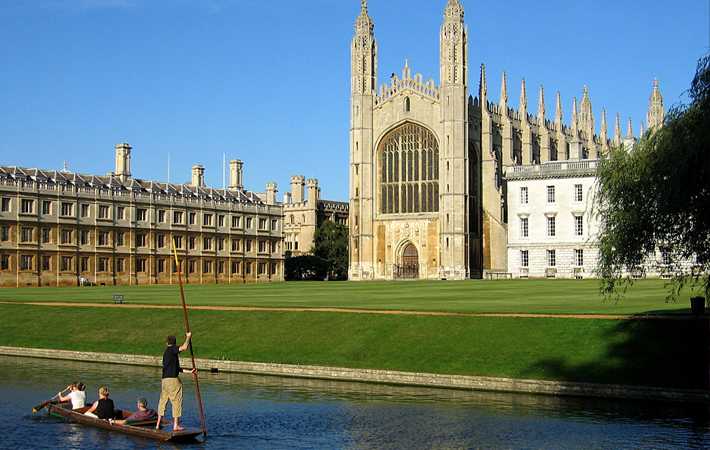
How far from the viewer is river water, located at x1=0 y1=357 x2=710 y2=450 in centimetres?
2152

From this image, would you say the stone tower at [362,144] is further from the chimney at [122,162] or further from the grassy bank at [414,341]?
the grassy bank at [414,341]

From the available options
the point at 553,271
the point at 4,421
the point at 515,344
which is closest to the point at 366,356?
the point at 515,344

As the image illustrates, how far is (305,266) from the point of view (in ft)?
365

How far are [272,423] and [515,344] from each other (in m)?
10.9

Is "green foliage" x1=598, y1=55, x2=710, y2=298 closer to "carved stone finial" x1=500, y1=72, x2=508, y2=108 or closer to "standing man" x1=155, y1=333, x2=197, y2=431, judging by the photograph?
"standing man" x1=155, y1=333, x2=197, y2=431

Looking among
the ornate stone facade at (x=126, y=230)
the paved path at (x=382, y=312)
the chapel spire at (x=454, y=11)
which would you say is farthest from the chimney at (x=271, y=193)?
the paved path at (x=382, y=312)

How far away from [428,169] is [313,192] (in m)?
31.9

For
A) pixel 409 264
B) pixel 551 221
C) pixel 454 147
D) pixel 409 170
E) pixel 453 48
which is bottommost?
pixel 409 264

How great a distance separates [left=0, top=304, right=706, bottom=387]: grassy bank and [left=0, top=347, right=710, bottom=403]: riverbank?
0.45 metres

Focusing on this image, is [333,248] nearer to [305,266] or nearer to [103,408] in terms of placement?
[305,266]

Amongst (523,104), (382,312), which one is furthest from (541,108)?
(382,312)

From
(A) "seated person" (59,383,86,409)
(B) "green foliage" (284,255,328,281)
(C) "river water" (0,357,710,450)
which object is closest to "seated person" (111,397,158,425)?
(C) "river water" (0,357,710,450)

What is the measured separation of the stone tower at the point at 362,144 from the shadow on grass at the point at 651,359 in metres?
68.0

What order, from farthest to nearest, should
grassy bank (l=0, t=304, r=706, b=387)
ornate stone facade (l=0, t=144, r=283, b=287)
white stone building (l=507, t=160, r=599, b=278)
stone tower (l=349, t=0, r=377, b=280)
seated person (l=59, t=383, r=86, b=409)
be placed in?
stone tower (l=349, t=0, r=377, b=280) < white stone building (l=507, t=160, r=599, b=278) < ornate stone facade (l=0, t=144, r=283, b=287) < grassy bank (l=0, t=304, r=706, b=387) < seated person (l=59, t=383, r=86, b=409)
